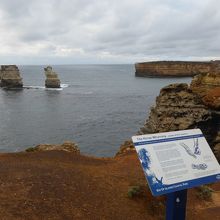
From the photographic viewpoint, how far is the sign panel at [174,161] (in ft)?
26.8

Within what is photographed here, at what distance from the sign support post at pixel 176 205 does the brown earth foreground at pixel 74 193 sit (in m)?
3.73

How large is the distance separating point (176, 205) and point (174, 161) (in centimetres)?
104

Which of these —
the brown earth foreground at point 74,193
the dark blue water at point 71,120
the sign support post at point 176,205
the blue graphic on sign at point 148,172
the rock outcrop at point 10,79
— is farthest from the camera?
the rock outcrop at point 10,79

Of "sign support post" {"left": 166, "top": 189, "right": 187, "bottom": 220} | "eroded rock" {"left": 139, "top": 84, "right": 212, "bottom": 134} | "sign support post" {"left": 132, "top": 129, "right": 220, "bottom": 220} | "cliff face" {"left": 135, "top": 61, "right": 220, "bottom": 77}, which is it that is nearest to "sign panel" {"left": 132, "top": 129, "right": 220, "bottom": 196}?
"sign support post" {"left": 132, "top": 129, "right": 220, "bottom": 220}

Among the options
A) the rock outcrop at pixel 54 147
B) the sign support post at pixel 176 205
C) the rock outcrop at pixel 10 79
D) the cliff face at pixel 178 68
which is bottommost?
the cliff face at pixel 178 68

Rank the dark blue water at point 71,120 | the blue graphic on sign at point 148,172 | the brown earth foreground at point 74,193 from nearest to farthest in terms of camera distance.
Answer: the blue graphic on sign at point 148,172
the brown earth foreground at point 74,193
the dark blue water at point 71,120

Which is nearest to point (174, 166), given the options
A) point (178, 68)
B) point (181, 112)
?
point (181, 112)

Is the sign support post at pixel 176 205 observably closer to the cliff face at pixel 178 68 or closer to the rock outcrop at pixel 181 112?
the rock outcrop at pixel 181 112

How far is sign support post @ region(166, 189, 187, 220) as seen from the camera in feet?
28.0

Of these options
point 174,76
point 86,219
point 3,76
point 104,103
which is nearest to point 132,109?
point 104,103

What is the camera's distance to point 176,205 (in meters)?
8.60

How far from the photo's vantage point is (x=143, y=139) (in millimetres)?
8617

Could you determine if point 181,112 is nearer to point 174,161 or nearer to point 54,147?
point 54,147

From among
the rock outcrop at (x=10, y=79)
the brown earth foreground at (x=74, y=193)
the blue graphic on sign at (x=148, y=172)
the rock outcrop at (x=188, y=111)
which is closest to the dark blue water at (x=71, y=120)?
the rock outcrop at (x=188, y=111)
